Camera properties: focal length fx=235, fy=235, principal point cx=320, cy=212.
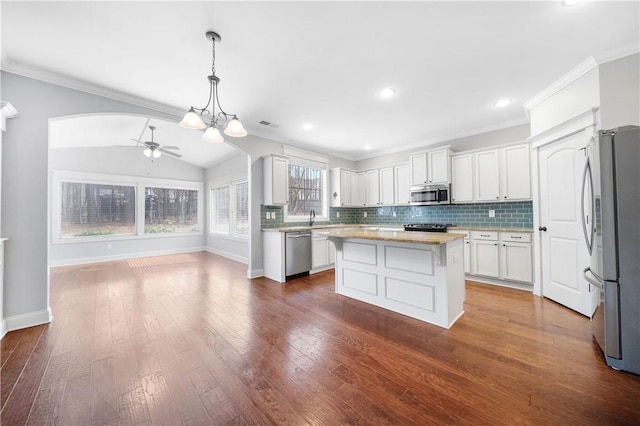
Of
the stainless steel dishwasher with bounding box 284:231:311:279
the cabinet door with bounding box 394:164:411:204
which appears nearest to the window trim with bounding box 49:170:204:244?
the stainless steel dishwasher with bounding box 284:231:311:279

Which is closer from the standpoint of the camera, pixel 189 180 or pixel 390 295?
pixel 390 295

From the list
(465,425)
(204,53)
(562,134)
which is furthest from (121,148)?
(562,134)

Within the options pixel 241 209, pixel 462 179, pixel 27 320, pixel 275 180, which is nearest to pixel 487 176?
pixel 462 179

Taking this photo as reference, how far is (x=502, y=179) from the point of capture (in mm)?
3945

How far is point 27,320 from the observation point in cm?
251

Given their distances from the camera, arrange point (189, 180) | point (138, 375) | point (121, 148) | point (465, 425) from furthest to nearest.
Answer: point (189, 180)
point (121, 148)
point (138, 375)
point (465, 425)

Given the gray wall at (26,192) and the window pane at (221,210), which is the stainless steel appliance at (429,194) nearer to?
the window pane at (221,210)

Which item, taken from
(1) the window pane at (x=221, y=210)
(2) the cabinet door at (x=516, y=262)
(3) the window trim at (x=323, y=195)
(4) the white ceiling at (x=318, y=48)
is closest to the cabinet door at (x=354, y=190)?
(3) the window trim at (x=323, y=195)

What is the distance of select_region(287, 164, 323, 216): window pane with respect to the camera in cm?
533

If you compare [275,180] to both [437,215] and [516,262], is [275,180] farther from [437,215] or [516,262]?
[516,262]

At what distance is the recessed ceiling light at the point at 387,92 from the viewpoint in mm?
3023

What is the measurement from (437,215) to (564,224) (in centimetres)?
210

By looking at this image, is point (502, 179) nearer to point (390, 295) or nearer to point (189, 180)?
point (390, 295)

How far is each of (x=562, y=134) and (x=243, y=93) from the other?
4047 mm
